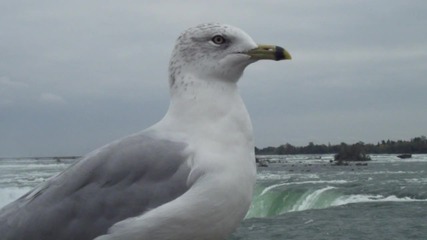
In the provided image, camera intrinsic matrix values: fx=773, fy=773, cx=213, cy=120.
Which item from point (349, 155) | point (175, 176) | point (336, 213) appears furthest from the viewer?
point (349, 155)

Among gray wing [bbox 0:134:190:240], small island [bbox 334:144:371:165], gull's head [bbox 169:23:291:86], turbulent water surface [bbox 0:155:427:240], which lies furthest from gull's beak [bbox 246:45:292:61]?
small island [bbox 334:144:371:165]

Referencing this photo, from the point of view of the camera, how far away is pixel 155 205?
2482 mm

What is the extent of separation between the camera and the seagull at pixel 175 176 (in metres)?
2.43

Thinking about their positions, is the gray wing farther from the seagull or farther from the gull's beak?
the gull's beak

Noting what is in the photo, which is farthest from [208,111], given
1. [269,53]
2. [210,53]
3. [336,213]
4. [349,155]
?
[349,155]

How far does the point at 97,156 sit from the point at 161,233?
1.15 ft

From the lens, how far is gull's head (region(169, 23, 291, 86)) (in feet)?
8.64

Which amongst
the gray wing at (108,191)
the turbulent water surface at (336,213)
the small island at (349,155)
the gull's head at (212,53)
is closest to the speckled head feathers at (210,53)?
the gull's head at (212,53)

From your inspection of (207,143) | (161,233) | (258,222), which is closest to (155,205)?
(161,233)

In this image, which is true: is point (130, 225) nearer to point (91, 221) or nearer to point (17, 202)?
point (91, 221)

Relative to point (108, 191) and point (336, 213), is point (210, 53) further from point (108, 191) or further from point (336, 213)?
point (336, 213)

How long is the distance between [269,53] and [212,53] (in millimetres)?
211

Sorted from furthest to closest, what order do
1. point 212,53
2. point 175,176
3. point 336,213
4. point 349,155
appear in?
point 349,155 → point 336,213 → point 212,53 → point 175,176

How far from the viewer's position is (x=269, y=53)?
2711 mm
